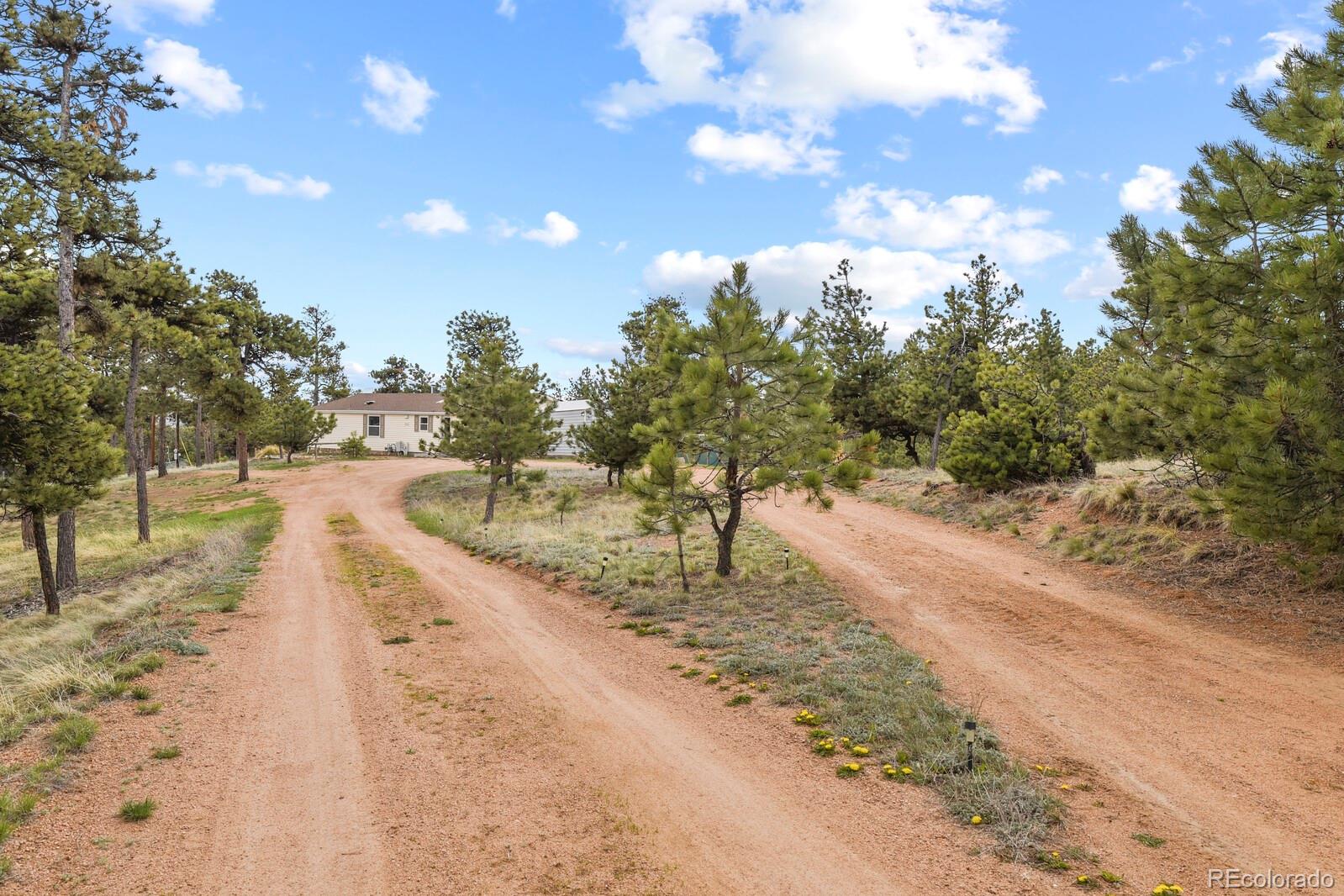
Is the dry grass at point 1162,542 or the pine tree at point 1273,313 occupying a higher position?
the pine tree at point 1273,313

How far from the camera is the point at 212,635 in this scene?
33.0ft

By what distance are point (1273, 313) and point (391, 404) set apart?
201 feet

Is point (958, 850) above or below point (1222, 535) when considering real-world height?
below

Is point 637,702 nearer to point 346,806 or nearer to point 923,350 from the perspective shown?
point 346,806

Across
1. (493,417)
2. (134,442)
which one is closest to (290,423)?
(134,442)

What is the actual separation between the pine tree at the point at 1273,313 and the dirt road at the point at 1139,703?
1.80 meters

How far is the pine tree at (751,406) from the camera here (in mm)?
12055

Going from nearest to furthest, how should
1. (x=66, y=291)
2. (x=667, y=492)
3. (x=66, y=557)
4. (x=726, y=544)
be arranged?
(x=667, y=492) → (x=726, y=544) → (x=66, y=291) → (x=66, y=557)

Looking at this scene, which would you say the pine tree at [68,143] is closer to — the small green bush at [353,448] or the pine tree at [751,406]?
the pine tree at [751,406]

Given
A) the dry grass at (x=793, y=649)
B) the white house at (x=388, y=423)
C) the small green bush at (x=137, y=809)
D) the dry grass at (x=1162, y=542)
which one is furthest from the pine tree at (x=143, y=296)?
the white house at (x=388, y=423)

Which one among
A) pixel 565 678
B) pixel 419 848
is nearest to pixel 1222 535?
pixel 565 678

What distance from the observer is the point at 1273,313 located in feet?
27.8

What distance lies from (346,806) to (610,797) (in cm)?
207

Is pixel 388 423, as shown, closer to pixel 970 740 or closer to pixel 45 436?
pixel 45 436
